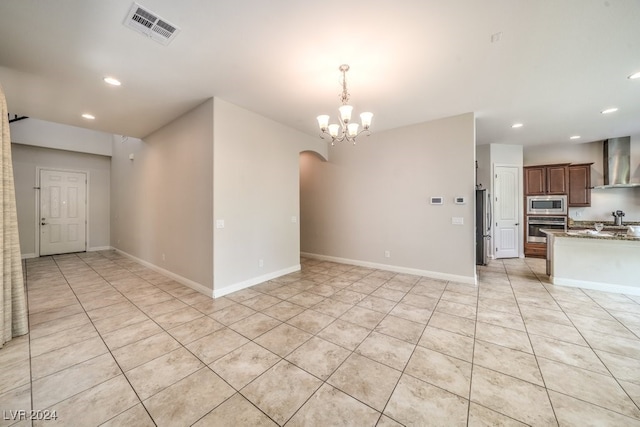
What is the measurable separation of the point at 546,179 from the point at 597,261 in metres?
3.26

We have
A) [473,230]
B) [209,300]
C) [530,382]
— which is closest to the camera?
[530,382]

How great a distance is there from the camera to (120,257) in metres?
6.45

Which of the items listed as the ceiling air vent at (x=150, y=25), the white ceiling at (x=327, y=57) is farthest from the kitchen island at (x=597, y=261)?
the ceiling air vent at (x=150, y=25)

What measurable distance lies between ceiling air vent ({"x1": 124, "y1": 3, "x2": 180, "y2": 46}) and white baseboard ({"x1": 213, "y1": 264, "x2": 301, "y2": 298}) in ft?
10.7

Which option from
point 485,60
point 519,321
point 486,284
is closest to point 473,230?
point 486,284

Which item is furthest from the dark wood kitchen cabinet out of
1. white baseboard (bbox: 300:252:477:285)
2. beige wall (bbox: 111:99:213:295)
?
beige wall (bbox: 111:99:213:295)

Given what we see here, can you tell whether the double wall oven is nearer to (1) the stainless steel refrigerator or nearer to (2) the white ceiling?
(1) the stainless steel refrigerator

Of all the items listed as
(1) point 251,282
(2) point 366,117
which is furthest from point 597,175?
(1) point 251,282

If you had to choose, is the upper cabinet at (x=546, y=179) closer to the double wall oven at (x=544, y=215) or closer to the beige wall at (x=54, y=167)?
the double wall oven at (x=544, y=215)

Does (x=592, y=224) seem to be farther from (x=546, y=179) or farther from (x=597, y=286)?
(x=597, y=286)

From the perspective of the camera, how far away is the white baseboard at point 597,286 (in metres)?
3.73

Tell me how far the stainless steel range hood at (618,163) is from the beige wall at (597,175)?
0.13m

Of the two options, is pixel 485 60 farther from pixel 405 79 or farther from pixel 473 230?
pixel 473 230

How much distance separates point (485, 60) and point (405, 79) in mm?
881
